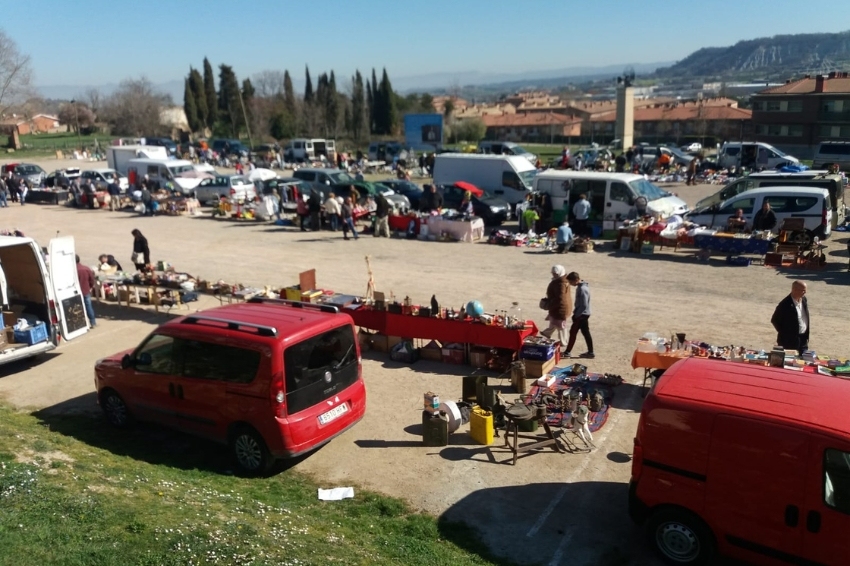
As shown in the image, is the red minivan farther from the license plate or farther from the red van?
the red van

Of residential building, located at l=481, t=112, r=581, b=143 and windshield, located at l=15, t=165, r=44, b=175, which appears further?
residential building, located at l=481, t=112, r=581, b=143

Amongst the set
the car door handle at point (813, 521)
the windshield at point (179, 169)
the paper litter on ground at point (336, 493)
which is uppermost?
the windshield at point (179, 169)

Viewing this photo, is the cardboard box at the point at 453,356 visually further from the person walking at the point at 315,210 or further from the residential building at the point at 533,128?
the residential building at the point at 533,128

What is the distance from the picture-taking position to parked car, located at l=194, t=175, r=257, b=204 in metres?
30.5

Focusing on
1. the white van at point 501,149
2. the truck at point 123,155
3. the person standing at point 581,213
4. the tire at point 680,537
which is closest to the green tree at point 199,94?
the truck at point 123,155

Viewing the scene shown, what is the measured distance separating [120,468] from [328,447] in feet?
7.52

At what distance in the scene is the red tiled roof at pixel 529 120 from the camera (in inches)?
3114

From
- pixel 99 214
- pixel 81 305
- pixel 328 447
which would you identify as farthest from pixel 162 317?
pixel 99 214

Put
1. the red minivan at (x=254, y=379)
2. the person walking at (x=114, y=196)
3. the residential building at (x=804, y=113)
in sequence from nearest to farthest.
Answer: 1. the red minivan at (x=254, y=379)
2. the person walking at (x=114, y=196)
3. the residential building at (x=804, y=113)

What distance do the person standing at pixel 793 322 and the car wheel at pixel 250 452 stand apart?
680cm

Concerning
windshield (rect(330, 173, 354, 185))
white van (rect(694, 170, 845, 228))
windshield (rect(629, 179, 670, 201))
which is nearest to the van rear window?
windshield (rect(629, 179, 670, 201))

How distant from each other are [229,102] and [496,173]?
59.6m

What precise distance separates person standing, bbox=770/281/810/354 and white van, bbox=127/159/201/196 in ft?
93.3

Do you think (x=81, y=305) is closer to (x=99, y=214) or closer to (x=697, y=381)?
(x=697, y=381)
